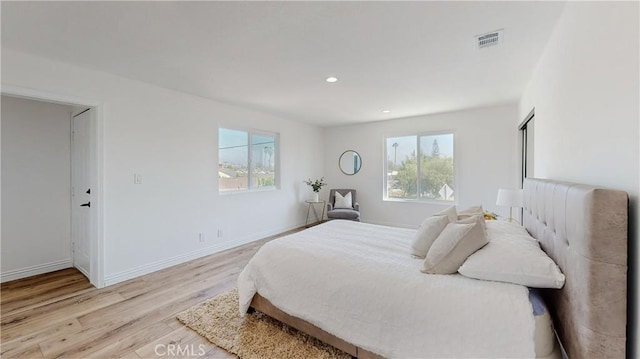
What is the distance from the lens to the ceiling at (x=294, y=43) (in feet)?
5.81

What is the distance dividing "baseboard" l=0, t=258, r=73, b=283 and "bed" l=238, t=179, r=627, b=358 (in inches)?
118

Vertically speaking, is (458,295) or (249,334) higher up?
(458,295)

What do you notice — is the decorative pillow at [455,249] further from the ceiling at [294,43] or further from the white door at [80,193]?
the white door at [80,193]

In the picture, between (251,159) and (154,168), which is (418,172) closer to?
(251,159)

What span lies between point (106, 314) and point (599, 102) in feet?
12.4

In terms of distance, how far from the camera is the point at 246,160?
186 inches

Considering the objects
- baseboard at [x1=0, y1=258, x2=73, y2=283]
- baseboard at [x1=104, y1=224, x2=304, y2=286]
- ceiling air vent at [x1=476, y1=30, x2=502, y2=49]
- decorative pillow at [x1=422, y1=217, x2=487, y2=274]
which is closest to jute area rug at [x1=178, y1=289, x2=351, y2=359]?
decorative pillow at [x1=422, y1=217, x2=487, y2=274]

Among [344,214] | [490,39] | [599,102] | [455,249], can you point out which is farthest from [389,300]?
[344,214]

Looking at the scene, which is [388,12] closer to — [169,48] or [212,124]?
[169,48]

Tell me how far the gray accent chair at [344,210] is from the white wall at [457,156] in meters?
0.30

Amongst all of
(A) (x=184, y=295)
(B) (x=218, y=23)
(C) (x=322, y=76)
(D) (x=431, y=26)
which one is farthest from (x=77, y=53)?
(D) (x=431, y=26)

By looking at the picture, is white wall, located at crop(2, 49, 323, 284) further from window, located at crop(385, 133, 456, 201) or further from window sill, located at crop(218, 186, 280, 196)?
window, located at crop(385, 133, 456, 201)

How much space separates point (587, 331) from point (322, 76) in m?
2.80

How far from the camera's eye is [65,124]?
138 inches
